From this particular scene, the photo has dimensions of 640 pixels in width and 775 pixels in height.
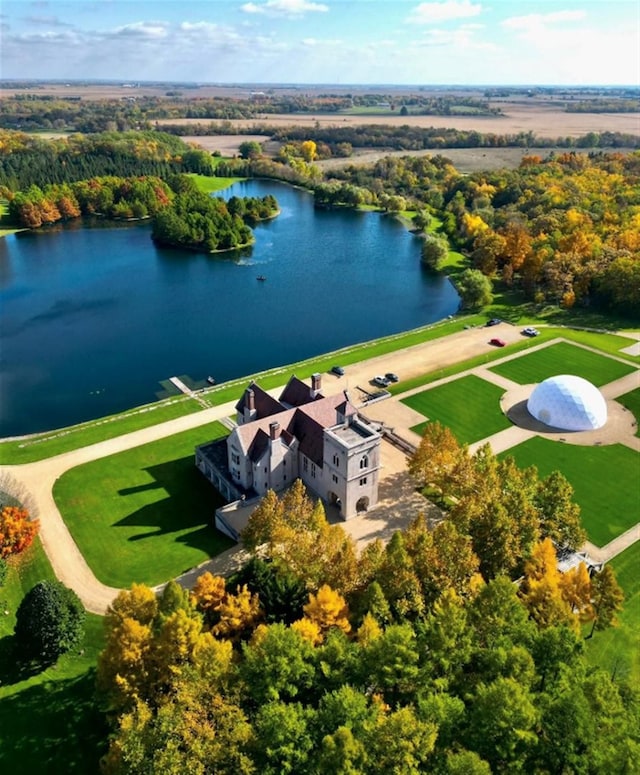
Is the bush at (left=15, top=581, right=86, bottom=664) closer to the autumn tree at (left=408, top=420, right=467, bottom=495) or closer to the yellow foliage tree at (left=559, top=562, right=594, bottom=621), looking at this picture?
the autumn tree at (left=408, top=420, right=467, bottom=495)

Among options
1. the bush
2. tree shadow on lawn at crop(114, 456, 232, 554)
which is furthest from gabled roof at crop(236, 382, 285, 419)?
the bush

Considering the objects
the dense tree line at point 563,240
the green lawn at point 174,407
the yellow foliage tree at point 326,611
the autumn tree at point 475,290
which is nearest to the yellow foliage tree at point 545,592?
the yellow foliage tree at point 326,611

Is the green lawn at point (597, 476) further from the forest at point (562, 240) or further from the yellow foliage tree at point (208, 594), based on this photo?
the forest at point (562, 240)

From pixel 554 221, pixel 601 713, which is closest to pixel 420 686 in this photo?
pixel 601 713

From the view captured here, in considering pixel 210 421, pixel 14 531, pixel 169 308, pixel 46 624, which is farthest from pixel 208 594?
pixel 169 308

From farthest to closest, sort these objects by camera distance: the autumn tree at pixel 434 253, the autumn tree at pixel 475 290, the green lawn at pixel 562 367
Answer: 1. the autumn tree at pixel 434 253
2. the autumn tree at pixel 475 290
3. the green lawn at pixel 562 367

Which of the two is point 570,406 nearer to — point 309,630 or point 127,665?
point 309,630

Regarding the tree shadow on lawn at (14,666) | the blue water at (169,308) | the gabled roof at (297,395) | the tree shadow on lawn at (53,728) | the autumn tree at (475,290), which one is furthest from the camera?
the autumn tree at (475,290)
